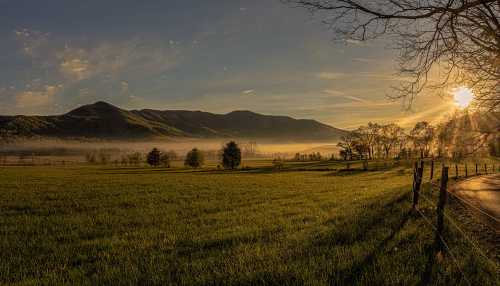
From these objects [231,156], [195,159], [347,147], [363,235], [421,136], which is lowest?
[195,159]

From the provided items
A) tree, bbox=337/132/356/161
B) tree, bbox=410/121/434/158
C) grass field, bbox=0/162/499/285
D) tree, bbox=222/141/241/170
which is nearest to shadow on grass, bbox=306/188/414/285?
grass field, bbox=0/162/499/285

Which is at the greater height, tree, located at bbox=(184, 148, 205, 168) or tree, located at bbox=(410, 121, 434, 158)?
tree, located at bbox=(410, 121, 434, 158)

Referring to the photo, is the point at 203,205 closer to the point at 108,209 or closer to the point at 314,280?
the point at 108,209

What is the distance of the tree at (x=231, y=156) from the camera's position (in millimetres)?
96062

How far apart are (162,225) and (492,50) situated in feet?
40.0

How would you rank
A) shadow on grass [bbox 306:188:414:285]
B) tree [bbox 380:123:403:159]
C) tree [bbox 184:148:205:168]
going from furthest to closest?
1. tree [bbox 380:123:403:159]
2. tree [bbox 184:148:205:168]
3. shadow on grass [bbox 306:188:414:285]

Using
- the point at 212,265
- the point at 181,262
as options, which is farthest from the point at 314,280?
the point at 181,262

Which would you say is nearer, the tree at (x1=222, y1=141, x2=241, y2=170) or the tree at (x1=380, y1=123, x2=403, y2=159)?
the tree at (x1=222, y1=141, x2=241, y2=170)

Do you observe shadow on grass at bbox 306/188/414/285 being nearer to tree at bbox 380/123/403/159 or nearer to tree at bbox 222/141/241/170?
tree at bbox 222/141/241/170

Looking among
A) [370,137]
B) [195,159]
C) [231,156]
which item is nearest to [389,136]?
→ [370,137]

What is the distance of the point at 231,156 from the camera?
315ft

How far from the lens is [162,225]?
11.6 meters

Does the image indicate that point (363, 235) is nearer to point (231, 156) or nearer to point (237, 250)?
point (237, 250)

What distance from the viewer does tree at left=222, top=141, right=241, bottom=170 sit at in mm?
96062
